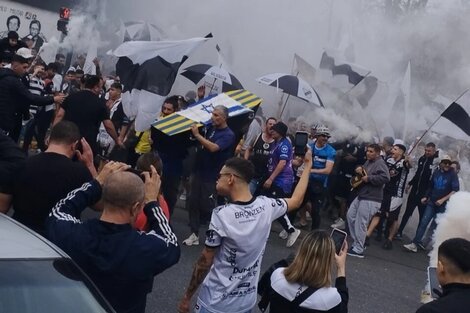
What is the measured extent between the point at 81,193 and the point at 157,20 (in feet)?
44.4

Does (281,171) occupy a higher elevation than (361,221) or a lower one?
higher

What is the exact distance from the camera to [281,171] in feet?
28.1

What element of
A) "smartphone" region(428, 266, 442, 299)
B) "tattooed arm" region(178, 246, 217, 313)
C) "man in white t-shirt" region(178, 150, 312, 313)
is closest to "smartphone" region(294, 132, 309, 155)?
"man in white t-shirt" region(178, 150, 312, 313)

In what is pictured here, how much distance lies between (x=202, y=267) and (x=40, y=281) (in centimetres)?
Result: 151

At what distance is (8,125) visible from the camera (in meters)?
7.71

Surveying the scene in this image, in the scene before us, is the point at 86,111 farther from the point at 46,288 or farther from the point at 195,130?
the point at 46,288

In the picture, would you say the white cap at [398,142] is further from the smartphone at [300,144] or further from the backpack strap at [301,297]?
the backpack strap at [301,297]

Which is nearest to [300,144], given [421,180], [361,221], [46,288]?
[46,288]

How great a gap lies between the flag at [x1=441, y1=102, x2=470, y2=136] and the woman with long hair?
591cm

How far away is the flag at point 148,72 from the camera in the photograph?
27.2 ft

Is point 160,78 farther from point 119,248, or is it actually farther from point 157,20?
point 157,20

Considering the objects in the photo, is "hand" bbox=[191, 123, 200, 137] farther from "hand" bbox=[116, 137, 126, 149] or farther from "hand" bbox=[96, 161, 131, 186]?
"hand" bbox=[96, 161, 131, 186]

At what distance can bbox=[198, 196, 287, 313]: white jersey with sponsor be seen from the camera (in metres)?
3.89

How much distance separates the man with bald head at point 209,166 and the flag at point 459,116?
3.09 m
